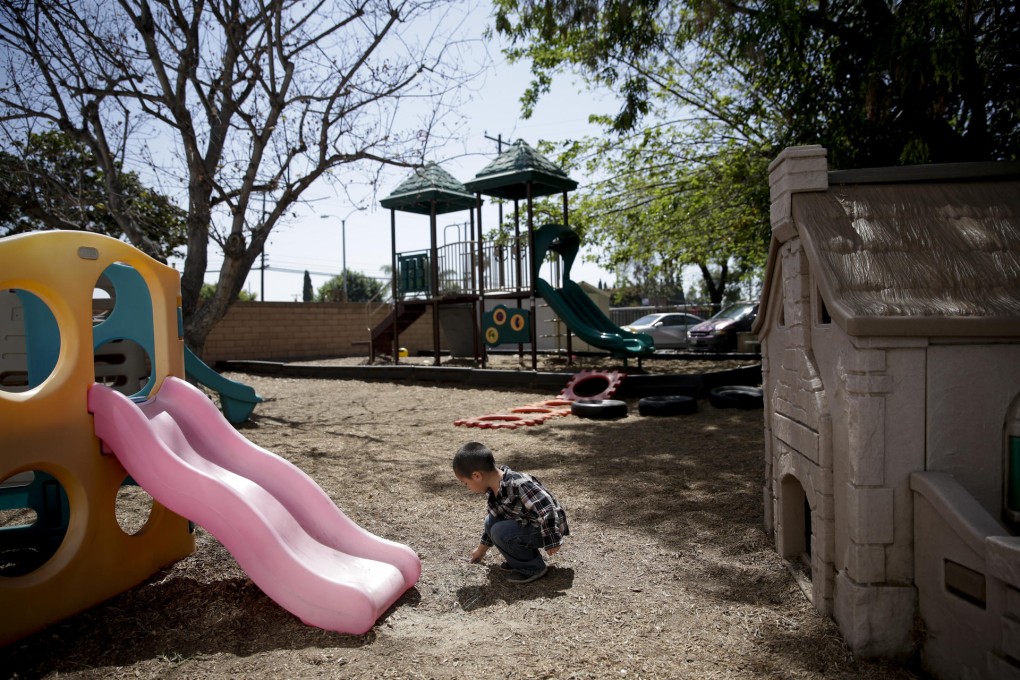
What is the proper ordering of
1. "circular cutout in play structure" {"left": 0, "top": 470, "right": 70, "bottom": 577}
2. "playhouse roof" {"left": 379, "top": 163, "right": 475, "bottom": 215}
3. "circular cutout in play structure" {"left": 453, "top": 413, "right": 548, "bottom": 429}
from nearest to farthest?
"circular cutout in play structure" {"left": 0, "top": 470, "right": 70, "bottom": 577}, "circular cutout in play structure" {"left": 453, "top": 413, "right": 548, "bottom": 429}, "playhouse roof" {"left": 379, "top": 163, "right": 475, "bottom": 215}

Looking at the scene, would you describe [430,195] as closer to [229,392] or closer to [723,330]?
[229,392]

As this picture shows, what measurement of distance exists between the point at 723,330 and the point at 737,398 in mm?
12502

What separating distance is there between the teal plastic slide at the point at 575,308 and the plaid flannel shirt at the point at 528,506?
30.2ft

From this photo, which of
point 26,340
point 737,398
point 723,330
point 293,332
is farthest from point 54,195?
point 723,330

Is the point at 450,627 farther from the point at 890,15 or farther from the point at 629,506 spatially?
the point at 890,15

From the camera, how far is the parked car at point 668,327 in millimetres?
24781

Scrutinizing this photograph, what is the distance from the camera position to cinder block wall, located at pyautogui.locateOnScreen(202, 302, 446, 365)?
68.8 ft

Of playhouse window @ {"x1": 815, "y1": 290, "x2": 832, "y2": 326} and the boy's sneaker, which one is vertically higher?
playhouse window @ {"x1": 815, "y1": 290, "x2": 832, "y2": 326}

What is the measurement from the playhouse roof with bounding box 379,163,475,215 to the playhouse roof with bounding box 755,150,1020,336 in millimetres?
13161

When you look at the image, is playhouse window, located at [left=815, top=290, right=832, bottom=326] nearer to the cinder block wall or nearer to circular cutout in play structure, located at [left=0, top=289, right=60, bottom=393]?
circular cutout in play structure, located at [left=0, top=289, right=60, bottom=393]

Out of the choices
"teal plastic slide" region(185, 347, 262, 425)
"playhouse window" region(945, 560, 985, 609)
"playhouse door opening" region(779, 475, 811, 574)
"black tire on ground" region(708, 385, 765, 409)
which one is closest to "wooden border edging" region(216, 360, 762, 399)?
"black tire on ground" region(708, 385, 765, 409)

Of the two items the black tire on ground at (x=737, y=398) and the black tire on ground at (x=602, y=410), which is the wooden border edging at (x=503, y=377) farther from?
the black tire on ground at (x=602, y=410)

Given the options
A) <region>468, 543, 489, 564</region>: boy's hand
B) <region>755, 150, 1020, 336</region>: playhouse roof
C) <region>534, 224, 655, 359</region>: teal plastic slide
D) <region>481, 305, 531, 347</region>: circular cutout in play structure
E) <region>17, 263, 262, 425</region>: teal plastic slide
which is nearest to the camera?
<region>755, 150, 1020, 336</region>: playhouse roof

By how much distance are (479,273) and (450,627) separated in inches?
483
